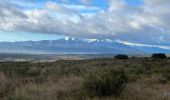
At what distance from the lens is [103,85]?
14.6 metres

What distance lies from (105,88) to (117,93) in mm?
627

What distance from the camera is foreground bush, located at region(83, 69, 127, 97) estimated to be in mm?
14323

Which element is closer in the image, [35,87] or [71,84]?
[35,87]

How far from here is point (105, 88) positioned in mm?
14531

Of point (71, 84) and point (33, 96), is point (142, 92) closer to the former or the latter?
point (71, 84)

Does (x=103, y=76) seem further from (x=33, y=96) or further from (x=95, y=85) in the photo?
(x=33, y=96)

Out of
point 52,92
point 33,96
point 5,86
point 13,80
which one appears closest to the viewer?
point 33,96

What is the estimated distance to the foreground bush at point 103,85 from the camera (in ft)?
47.0

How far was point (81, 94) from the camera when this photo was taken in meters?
14.0

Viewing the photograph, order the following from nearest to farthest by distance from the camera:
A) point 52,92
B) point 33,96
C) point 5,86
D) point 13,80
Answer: point 33,96 → point 52,92 → point 5,86 → point 13,80

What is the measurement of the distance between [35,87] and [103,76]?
2.50 meters

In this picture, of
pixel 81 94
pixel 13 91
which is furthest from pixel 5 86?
pixel 81 94

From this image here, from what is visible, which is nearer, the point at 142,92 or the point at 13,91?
the point at 13,91

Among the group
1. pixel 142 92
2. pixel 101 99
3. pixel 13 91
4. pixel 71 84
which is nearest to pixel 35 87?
pixel 13 91
